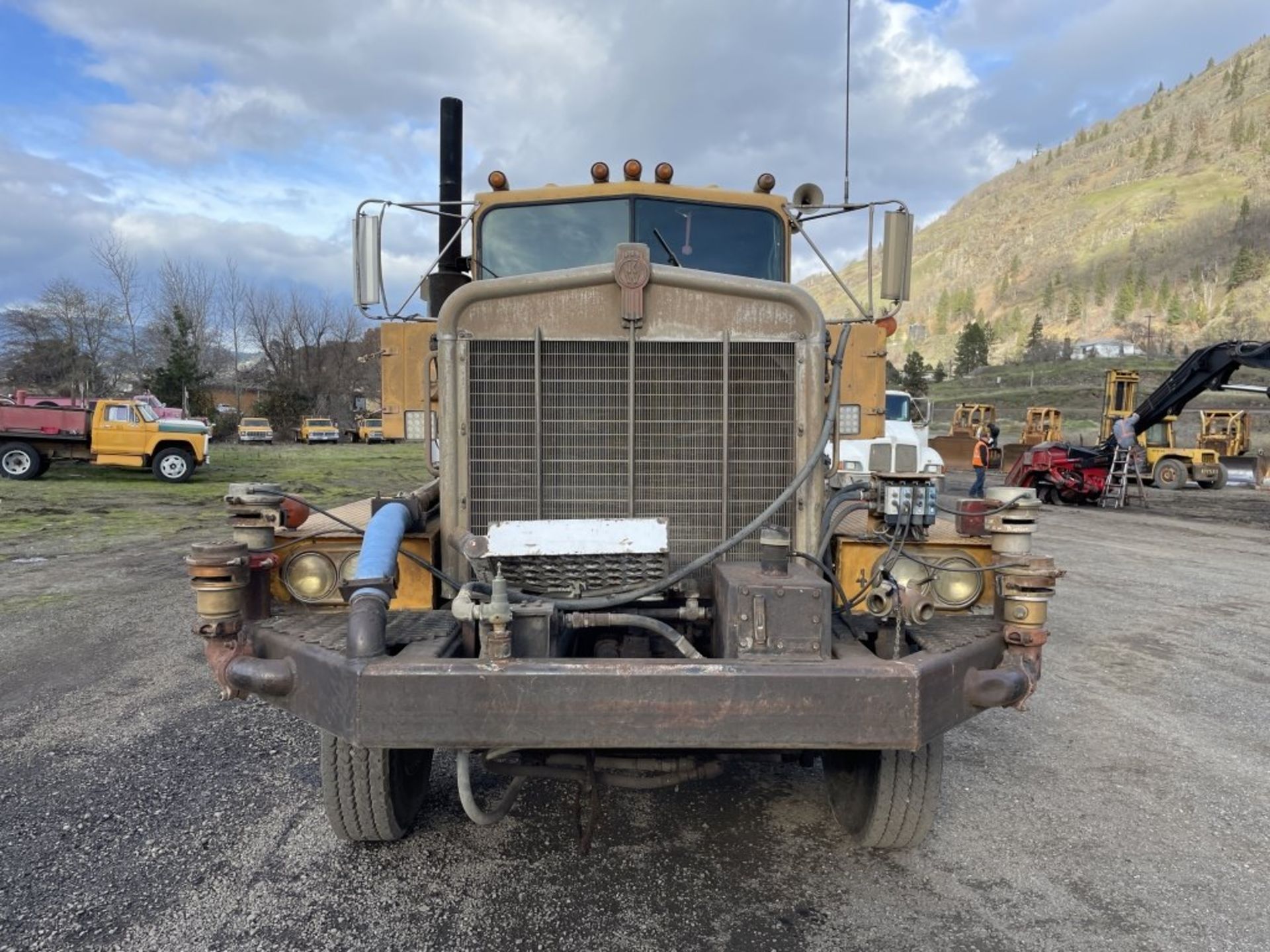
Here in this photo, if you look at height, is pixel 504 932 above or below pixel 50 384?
below

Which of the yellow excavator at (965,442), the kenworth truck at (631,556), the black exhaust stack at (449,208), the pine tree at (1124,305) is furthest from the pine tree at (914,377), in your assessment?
the pine tree at (1124,305)

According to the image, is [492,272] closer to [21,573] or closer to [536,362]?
[536,362]

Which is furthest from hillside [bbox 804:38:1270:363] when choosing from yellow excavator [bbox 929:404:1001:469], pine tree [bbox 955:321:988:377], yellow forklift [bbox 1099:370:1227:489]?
yellow forklift [bbox 1099:370:1227:489]

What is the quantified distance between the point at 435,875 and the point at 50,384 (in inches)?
1799

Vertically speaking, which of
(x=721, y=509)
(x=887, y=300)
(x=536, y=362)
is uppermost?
(x=887, y=300)

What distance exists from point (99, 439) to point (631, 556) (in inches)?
803

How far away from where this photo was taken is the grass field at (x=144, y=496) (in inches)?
451

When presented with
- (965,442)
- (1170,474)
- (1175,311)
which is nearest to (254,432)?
(965,442)

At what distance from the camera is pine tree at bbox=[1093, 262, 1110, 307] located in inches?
4107

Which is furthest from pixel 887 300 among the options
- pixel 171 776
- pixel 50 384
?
pixel 50 384

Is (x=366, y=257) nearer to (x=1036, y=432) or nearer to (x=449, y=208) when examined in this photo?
(x=449, y=208)

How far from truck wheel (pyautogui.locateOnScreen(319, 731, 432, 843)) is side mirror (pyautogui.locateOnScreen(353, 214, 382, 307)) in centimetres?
227

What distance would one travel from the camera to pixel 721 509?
10.5ft

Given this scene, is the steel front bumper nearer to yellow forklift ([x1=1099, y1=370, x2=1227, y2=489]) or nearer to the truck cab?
the truck cab
